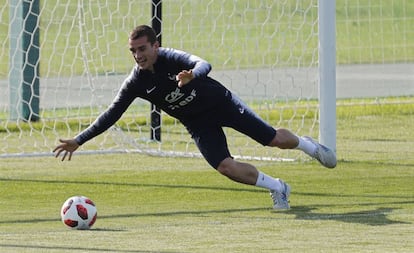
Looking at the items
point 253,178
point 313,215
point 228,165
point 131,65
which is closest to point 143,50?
point 228,165

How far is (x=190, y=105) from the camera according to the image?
11.1 meters

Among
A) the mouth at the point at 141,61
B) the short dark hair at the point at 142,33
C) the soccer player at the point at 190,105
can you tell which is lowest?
the soccer player at the point at 190,105

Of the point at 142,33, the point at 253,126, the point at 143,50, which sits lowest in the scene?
the point at 253,126

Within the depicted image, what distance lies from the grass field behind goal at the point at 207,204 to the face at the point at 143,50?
128 centimetres

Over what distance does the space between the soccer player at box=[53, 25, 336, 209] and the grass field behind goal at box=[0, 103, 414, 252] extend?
38 cm

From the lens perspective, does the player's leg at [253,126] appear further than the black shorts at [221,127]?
Yes

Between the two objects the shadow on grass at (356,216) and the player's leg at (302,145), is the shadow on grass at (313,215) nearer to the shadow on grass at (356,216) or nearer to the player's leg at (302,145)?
the shadow on grass at (356,216)

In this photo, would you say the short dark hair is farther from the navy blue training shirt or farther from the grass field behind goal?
the grass field behind goal

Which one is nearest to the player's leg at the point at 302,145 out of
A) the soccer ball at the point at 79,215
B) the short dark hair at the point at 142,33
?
the short dark hair at the point at 142,33

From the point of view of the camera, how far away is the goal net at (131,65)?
16.3 meters

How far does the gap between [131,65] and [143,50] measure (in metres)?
7.78

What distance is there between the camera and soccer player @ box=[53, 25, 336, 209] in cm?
1080

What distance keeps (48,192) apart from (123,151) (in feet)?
11.0

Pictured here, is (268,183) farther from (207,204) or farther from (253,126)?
(207,204)
